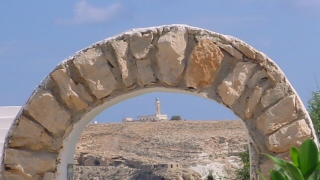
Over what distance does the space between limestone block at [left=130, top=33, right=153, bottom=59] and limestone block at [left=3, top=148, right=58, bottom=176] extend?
102 centimetres

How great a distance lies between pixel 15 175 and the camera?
4.56 meters

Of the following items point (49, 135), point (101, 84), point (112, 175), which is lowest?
point (49, 135)

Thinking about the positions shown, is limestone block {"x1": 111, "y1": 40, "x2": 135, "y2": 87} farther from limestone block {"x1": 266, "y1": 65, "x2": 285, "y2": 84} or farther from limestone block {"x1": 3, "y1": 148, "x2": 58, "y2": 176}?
limestone block {"x1": 266, "y1": 65, "x2": 285, "y2": 84}

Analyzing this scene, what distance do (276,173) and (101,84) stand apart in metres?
1.52

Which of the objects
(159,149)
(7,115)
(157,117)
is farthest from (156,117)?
(7,115)

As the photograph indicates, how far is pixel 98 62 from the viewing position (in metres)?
4.55

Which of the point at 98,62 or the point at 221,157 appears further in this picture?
the point at 221,157

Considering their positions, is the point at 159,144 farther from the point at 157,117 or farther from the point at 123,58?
the point at 123,58

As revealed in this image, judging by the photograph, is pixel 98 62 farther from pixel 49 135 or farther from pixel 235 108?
pixel 235 108

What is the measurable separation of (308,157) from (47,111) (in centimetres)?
193

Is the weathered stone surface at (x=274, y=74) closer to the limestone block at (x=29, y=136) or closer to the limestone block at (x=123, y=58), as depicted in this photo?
the limestone block at (x=123, y=58)

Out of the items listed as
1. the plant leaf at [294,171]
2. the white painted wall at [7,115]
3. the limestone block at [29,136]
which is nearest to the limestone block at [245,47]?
the plant leaf at [294,171]

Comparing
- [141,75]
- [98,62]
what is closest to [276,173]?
[141,75]

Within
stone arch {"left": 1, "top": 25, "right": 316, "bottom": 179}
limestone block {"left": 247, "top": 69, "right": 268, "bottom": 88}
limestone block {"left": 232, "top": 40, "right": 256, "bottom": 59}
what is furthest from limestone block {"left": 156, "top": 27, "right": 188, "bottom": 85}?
limestone block {"left": 247, "top": 69, "right": 268, "bottom": 88}
